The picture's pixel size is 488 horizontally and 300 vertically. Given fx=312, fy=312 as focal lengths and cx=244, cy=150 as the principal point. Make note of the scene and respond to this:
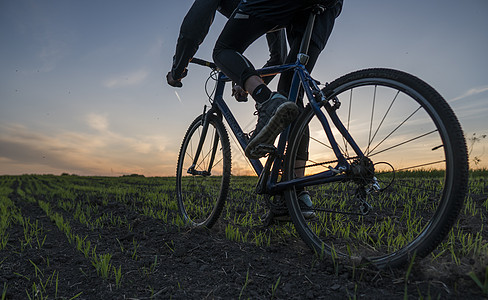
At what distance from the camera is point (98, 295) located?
65.3 inches

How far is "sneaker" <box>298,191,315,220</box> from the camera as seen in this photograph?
7.15 feet

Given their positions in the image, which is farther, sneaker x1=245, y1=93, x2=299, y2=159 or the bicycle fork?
the bicycle fork

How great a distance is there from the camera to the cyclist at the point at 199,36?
2.51 metres

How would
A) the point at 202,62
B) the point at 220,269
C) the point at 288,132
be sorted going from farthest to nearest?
the point at 202,62 → the point at 288,132 → the point at 220,269

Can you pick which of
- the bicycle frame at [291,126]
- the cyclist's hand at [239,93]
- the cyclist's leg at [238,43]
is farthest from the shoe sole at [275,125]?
the cyclist's hand at [239,93]

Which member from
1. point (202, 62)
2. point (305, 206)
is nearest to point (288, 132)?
point (305, 206)

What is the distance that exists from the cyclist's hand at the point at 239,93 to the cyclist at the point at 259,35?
44 cm

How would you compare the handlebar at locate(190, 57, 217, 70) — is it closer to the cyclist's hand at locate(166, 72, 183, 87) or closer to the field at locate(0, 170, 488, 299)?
the cyclist's hand at locate(166, 72, 183, 87)

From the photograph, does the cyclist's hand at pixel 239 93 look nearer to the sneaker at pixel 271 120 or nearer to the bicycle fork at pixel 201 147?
the bicycle fork at pixel 201 147

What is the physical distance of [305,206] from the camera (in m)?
2.23

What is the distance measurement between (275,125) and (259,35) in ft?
2.39

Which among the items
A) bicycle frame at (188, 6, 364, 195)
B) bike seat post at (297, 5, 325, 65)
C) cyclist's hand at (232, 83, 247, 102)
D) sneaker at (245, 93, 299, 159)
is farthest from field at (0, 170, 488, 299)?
bike seat post at (297, 5, 325, 65)

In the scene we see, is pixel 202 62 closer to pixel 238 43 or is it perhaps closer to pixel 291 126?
pixel 238 43

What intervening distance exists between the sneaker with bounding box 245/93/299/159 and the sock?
35mm
